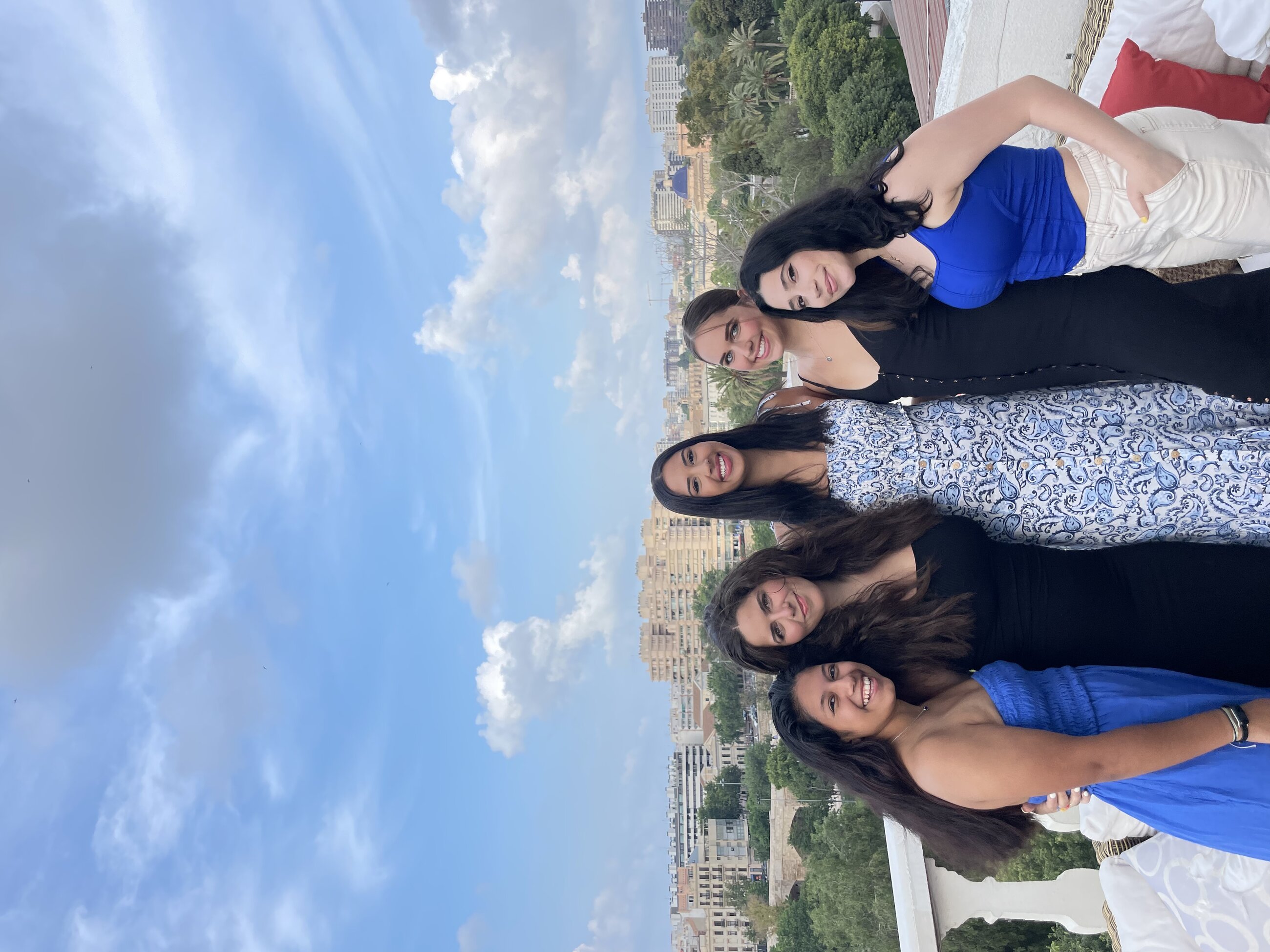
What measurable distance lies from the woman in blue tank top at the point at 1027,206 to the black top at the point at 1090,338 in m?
0.08

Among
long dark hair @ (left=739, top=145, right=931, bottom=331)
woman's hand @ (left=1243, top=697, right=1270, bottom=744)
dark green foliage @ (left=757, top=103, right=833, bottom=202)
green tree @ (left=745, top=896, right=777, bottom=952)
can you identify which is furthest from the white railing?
green tree @ (left=745, top=896, right=777, bottom=952)

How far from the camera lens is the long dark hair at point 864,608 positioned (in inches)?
85.1

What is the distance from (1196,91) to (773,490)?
206cm

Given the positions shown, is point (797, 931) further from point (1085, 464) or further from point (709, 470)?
point (1085, 464)

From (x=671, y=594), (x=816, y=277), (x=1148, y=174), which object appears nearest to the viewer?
(x=1148, y=174)

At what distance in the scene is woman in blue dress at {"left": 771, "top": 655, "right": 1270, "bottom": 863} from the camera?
5.72ft

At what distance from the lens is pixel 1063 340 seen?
2.31 metres

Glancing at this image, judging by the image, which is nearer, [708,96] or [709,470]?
[709,470]

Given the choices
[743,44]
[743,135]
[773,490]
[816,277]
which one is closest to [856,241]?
[816,277]

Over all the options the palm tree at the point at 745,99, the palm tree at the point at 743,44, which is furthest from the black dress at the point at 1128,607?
the palm tree at the point at 743,44

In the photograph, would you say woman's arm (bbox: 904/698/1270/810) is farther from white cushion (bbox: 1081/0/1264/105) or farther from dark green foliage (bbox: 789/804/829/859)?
dark green foliage (bbox: 789/804/829/859)

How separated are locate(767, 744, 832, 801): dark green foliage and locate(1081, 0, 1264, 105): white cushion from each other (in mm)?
17223

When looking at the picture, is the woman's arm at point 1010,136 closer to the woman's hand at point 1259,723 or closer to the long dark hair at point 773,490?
the long dark hair at point 773,490

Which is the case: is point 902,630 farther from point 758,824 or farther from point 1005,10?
point 758,824
